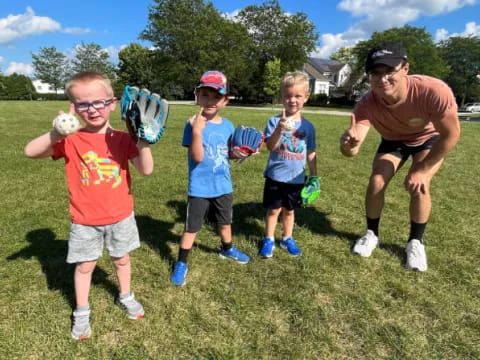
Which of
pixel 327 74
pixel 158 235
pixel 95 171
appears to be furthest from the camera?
pixel 327 74

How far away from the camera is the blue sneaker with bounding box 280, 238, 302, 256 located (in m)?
3.64

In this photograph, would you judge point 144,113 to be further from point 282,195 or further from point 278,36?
point 278,36

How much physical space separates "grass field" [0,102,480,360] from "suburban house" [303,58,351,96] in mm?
74490

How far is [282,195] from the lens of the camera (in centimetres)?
354

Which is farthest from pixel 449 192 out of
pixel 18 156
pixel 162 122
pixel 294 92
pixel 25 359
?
pixel 18 156

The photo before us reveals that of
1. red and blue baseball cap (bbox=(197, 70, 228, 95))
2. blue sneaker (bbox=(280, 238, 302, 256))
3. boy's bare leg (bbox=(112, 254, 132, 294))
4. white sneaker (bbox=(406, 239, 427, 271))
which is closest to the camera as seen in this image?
boy's bare leg (bbox=(112, 254, 132, 294))

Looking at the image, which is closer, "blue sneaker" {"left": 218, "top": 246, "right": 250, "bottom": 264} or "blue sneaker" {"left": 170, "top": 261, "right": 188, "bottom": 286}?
"blue sneaker" {"left": 170, "top": 261, "right": 188, "bottom": 286}

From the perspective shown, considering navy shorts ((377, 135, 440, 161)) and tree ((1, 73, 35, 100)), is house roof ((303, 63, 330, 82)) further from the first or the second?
navy shorts ((377, 135, 440, 161))

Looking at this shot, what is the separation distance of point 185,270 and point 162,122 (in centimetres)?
156

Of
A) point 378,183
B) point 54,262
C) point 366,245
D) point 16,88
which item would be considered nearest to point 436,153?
point 378,183

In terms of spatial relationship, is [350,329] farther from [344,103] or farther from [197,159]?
[344,103]

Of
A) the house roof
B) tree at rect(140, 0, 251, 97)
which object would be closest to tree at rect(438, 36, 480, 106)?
the house roof

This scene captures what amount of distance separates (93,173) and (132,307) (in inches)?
44.3

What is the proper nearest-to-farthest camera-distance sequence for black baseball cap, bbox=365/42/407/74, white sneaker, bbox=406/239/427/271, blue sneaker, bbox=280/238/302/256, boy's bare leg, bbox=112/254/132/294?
boy's bare leg, bbox=112/254/132/294 → black baseball cap, bbox=365/42/407/74 → white sneaker, bbox=406/239/427/271 → blue sneaker, bbox=280/238/302/256
